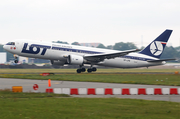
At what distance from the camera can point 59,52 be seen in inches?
1631

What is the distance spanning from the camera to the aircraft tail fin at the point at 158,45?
4712 cm

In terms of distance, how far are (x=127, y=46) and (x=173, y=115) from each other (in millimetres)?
156910

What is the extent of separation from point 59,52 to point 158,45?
18160 millimetres

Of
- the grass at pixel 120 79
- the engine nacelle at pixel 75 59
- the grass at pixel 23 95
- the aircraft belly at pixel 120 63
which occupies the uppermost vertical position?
the engine nacelle at pixel 75 59

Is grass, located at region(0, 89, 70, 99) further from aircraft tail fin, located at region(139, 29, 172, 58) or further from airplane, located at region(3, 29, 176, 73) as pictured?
aircraft tail fin, located at region(139, 29, 172, 58)

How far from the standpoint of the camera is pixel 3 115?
437 inches

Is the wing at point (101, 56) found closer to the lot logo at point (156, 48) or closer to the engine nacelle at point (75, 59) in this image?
the engine nacelle at point (75, 59)

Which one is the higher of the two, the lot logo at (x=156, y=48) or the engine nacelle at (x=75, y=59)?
the lot logo at (x=156, y=48)

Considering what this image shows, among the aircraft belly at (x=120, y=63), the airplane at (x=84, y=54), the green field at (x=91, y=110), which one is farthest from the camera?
the aircraft belly at (x=120, y=63)

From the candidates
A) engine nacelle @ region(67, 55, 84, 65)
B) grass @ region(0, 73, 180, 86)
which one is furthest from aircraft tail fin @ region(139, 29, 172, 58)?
engine nacelle @ region(67, 55, 84, 65)

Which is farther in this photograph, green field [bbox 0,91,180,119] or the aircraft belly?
the aircraft belly

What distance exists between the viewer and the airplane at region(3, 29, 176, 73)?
130 feet

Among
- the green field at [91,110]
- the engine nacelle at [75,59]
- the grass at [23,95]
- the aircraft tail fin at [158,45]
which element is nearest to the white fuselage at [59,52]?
the engine nacelle at [75,59]

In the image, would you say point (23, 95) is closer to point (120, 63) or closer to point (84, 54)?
point (84, 54)
